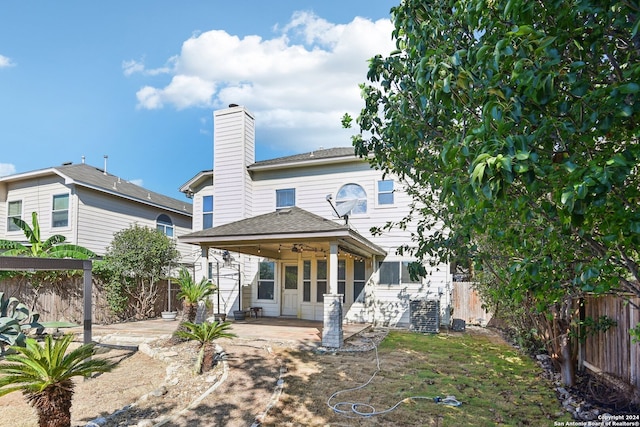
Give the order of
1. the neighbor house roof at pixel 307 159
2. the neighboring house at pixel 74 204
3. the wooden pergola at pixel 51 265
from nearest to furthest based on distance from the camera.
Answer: the wooden pergola at pixel 51 265, the neighbor house roof at pixel 307 159, the neighboring house at pixel 74 204

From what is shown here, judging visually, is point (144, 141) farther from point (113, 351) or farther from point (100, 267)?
point (113, 351)

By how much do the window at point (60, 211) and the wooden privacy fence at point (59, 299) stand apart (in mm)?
3441

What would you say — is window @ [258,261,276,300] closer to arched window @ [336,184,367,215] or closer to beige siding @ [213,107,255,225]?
beige siding @ [213,107,255,225]

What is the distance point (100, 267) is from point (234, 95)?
8.61 metres

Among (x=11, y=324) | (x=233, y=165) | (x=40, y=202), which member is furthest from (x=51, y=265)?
(x=40, y=202)

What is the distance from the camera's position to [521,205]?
285 cm

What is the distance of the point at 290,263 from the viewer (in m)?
15.0

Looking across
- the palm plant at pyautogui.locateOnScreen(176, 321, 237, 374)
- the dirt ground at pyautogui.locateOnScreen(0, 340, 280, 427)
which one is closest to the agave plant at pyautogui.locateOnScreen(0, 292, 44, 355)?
the dirt ground at pyautogui.locateOnScreen(0, 340, 280, 427)

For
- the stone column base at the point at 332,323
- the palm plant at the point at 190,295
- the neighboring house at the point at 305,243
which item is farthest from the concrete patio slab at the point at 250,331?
the neighboring house at the point at 305,243

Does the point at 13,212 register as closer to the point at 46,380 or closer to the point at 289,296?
the point at 289,296

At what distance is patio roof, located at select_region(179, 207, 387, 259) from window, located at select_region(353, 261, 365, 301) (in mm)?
1286

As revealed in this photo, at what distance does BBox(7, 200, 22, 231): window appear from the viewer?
17078 mm

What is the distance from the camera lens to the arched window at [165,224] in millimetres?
19875

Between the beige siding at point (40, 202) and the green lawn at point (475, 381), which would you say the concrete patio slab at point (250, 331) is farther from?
the beige siding at point (40, 202)
